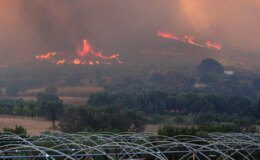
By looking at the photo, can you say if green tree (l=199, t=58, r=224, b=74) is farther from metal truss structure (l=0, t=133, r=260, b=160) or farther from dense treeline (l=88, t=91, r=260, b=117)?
metal truss structure (l=0, t=133, r=260, b=160)

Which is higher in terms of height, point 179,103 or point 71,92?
point 71,92

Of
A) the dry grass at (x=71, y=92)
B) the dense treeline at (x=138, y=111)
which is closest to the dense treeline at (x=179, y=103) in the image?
the dense treeline at (x=138, y=111)

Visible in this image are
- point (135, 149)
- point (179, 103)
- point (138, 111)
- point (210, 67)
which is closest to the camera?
point (135, 149)

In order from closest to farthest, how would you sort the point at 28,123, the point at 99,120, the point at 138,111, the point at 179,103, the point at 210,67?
the point at 99,120
the point at 28,123
the point at 138,111
the point at 179,103
the point at 210,67

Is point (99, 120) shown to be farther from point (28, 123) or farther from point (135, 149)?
point (135, 149)

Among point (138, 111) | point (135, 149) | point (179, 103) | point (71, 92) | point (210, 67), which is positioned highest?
point (210, 67)

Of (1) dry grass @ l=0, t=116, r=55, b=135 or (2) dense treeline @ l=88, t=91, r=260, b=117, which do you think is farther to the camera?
(2) dense treeline @ l=88, t=91, r=260, b=117

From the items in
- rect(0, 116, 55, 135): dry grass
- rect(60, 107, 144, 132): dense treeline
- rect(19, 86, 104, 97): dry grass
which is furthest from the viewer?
rect(19, 86, 104, 97): dry grass

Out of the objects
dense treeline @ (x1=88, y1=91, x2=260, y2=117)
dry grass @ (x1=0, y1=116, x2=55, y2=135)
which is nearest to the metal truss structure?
dry grass @ (x1=0, y1=116, x2=55, y2=135)

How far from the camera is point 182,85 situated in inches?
4985

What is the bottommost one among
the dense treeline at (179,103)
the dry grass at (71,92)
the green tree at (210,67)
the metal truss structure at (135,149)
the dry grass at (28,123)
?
the metal truss structure at (135,149)

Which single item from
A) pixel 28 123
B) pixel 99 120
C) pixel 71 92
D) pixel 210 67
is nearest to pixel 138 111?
pixel 28 123

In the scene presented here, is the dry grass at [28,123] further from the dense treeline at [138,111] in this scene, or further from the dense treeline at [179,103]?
the dense treeline at [179,103]

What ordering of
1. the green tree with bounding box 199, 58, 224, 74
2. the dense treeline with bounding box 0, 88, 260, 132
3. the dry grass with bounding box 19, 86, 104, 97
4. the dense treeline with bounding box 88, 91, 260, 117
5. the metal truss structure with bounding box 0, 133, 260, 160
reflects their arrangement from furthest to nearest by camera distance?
the green tree with bounding box 199, 58, 224, 74, the dry grass with bounding box 19, 86, 104, 97, the dense treeline with bounding box 88, 91, 260, 117, the dense treeline with bounding box 0, 88, 260, 132, the metal truss structure with bounding box 0, 133, 260, 160
